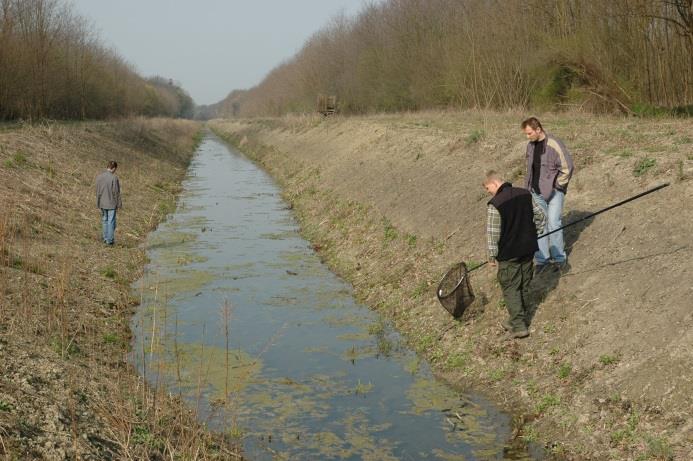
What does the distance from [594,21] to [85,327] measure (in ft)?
74.4

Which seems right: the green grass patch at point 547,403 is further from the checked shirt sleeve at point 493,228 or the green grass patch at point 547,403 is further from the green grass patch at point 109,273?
the green grass patch at point 109,273

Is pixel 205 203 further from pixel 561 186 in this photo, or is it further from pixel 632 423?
pixel 632 423

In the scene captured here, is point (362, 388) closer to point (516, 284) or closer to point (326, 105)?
point (516, 284)

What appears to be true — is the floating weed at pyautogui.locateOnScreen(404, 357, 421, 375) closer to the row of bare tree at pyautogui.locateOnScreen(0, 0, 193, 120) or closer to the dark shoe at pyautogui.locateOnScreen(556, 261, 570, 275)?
the dark shoe at pyautogui.locateOnScreen(556, 261, 570, 275)

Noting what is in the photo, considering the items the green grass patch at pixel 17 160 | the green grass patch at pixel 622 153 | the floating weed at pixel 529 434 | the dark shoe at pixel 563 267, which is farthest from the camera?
the green grass patch at pixel 17 160

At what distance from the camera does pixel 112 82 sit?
71.4m

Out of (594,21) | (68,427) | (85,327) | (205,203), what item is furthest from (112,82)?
(68,427)

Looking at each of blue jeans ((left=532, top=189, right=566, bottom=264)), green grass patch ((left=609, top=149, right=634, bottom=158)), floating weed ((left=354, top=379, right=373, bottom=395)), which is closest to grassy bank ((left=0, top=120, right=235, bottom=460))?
floating weed ((left=354, top=379, right=373, bottom=395))

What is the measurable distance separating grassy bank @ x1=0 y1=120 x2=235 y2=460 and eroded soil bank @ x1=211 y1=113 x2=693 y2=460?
3.78 metres

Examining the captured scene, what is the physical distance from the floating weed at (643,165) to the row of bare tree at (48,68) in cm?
3579

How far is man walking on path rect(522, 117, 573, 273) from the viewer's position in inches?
404

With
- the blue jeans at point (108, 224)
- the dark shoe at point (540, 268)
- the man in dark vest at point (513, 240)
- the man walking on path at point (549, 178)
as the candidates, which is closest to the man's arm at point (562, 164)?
the man walking on path at point (549, 178)

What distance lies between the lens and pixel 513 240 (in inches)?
369

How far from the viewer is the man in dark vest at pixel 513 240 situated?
9.30 m
